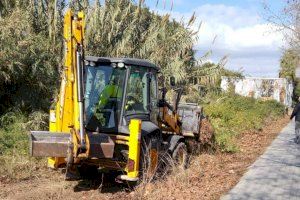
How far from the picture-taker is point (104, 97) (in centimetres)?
927

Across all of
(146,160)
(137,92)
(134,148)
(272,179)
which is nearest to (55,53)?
(137,92)

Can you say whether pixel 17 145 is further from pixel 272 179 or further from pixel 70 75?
pixel 272 179

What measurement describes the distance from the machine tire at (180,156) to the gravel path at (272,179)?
1440 mm

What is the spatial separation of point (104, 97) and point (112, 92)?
0.19 meters

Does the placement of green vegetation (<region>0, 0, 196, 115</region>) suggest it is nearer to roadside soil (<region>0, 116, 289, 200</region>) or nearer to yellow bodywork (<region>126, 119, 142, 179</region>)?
roadside soil (<region>0, 116, 289, 200</region>)

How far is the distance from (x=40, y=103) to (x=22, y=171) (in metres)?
4.52

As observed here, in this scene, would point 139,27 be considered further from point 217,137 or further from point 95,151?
point 95,151

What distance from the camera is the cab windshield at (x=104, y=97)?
9.15 m

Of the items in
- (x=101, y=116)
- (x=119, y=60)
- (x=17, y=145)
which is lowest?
(x=17, y=145)

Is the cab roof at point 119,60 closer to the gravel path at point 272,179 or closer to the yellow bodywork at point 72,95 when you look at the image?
the yellow bodywork at point 72,95

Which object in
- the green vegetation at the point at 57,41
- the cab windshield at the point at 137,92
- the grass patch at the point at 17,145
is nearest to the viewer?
the cab windshield at the point at 137,92

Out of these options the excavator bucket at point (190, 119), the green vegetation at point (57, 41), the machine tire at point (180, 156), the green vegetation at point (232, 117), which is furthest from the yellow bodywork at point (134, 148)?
the green vegetation at point (232, 117)

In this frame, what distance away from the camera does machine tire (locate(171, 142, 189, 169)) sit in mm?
10891

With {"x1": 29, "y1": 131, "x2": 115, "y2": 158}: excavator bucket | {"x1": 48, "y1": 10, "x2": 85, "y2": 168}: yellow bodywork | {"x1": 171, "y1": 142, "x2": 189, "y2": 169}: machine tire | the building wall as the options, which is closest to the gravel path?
{"x1": 171, "y1": 142, "x2": 189, "y2": 169}: machine tire
